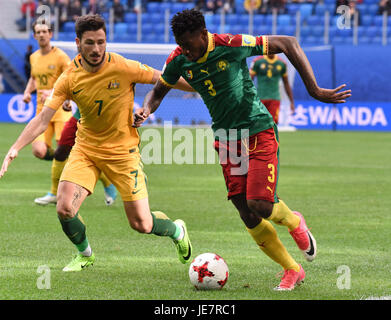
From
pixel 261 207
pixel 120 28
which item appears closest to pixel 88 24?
pixel 261 207

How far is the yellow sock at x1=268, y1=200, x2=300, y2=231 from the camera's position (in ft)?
21.7

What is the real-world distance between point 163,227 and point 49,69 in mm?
5548

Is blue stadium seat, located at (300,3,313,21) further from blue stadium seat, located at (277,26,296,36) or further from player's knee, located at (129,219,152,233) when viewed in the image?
player's knee, located at (129,219,152,233)

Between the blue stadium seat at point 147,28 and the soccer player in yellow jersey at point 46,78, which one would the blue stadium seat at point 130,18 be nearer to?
the blue stadium seat at point 147,28

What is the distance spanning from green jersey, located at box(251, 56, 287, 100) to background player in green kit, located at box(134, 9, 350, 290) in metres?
9.83

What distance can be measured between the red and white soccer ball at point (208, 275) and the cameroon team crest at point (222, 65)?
1532 millimetres

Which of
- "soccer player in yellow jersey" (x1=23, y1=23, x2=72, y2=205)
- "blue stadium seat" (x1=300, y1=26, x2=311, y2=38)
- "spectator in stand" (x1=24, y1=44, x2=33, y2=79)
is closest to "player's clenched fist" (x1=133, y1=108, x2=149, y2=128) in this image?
"soccer player in yellow jersey" (x1=23, y1=23, x2=72, y2=205)

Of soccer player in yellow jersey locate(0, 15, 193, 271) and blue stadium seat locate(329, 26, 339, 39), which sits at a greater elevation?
soccer player in yellow jersey locate(0, 15, 193, 271)

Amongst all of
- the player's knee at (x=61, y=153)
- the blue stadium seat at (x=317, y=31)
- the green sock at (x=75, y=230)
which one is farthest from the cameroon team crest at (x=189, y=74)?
the blue stadium seat at (x=317, y=31)

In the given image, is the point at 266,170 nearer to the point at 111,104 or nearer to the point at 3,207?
the point at 111,104

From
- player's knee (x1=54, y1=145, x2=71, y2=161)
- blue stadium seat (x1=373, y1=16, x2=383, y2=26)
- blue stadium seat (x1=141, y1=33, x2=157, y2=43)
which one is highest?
blue stadium seat (x1=373, y1=16, x2=383, y2=26)
